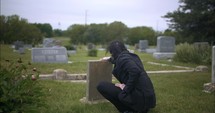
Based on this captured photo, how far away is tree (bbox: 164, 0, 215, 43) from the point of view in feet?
63.7

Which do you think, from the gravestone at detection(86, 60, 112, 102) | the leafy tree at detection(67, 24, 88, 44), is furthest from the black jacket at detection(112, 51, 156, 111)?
the leafy tree at detection(67, 24, 88, 44)

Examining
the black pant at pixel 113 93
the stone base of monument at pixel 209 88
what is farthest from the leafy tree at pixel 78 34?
the black pant at pixel 113 93

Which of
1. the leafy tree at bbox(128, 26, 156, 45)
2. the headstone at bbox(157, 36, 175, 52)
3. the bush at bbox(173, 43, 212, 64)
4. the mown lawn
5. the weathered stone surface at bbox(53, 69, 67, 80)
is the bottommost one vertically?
the mown lawn

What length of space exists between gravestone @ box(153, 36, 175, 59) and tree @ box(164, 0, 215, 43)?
1100 millimetres

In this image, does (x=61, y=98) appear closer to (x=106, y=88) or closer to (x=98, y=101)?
(x=98, y=101)

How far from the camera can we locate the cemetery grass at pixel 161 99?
598 centimetres

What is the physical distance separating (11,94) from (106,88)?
2.05 meters

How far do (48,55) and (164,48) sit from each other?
9.44 metres

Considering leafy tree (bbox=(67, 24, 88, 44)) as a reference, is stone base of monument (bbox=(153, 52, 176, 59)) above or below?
below

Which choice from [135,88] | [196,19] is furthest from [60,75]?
[196,19]

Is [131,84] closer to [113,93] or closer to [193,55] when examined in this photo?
[113,93]

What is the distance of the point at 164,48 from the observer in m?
22.4

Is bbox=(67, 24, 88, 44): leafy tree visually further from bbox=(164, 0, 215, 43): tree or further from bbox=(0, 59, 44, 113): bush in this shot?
bbox=(0, 59, 44, 113): bush

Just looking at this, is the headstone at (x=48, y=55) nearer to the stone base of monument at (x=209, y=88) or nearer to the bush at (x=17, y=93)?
the stone base of monument at (x=209, y=88)
